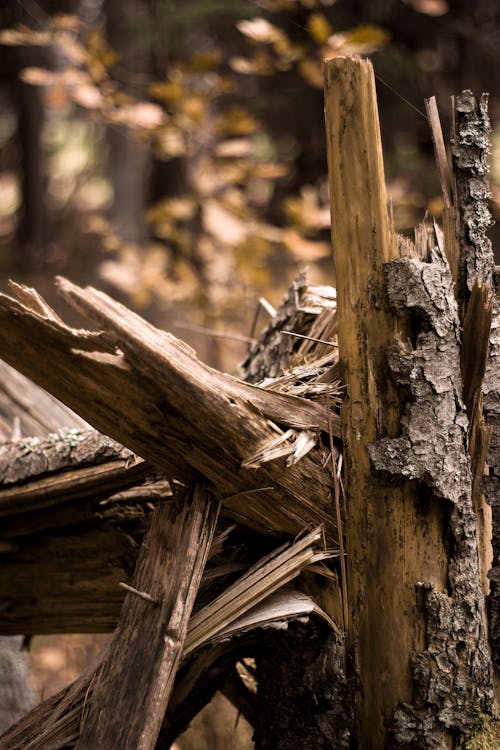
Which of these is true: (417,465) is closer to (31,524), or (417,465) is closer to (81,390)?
(81,390)

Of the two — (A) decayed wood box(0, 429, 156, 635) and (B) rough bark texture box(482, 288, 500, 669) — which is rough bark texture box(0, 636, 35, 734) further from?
(B) rough bark texture box(482, 288, 500, 669)

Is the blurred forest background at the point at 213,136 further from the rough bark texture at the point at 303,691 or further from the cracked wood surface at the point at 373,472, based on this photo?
the rough bark texture at the point at 303,691

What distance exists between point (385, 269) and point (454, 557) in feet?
2.06

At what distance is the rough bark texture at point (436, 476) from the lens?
1.38m

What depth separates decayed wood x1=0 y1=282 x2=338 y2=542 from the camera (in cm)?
121

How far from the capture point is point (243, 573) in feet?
4.97

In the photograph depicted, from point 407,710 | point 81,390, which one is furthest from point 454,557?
point 81,390

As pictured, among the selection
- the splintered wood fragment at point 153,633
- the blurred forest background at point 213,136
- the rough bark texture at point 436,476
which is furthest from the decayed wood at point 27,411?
the rough bark texture at point 436,476

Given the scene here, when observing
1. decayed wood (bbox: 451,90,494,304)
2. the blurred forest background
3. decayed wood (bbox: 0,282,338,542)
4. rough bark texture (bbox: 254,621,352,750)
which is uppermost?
the blurred forest background

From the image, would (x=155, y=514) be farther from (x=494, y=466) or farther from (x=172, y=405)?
(x=494, y=466)

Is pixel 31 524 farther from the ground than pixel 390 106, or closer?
closer

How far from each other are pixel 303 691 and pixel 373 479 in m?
0.50

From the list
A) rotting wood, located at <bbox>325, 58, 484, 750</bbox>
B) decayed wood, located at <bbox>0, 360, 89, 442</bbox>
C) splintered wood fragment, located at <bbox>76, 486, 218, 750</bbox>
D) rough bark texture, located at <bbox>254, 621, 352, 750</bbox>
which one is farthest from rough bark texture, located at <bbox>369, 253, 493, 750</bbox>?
decayed wood, located at <bbox>0, 360, 89, 442</bbox>

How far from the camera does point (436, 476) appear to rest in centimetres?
138
